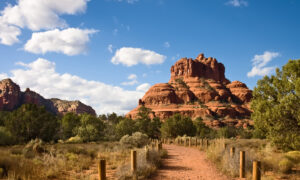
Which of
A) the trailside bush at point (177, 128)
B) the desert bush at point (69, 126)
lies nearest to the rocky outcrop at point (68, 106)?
the desert bush at point (69, 126)

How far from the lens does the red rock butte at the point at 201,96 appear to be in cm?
10094

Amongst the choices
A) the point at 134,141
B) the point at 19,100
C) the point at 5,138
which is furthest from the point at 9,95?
the point at 134,141

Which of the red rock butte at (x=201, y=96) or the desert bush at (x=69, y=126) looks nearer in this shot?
the desert bush at (x=69, y=126)

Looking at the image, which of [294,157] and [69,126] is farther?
[69,126]

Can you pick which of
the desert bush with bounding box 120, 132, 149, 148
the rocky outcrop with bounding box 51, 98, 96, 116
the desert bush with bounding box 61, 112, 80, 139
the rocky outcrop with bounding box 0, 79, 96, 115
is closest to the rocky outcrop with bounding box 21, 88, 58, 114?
the rocky outcrop with bounding box 0, 79, 96, 115

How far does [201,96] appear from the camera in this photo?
118812mm

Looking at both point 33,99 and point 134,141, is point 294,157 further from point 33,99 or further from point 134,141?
point 33,99

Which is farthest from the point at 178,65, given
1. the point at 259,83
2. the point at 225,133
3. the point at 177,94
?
the point at 259,83

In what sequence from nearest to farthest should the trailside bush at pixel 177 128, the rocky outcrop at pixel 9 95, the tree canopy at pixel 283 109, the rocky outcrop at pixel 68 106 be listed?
the tree canopy at pixel 283 109 < the trailside bush at pixel 177 128 < the rocky outcrop at pixel 9 95 < the rocky outcrop at pixel 68 106

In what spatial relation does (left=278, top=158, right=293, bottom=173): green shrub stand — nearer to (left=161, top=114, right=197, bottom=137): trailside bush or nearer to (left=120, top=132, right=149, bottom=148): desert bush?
(left=120, top=132, right=149, bottom=148): desert bush

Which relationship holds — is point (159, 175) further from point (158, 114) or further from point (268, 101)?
point (158, 114)

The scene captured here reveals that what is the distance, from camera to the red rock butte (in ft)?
331

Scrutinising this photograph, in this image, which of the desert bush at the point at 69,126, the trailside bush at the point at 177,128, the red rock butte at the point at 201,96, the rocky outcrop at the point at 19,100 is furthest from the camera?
the rocky outcrop at the point at 19,100

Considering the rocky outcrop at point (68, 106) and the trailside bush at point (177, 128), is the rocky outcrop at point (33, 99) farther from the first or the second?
the trailside bush at point (177, 128)
